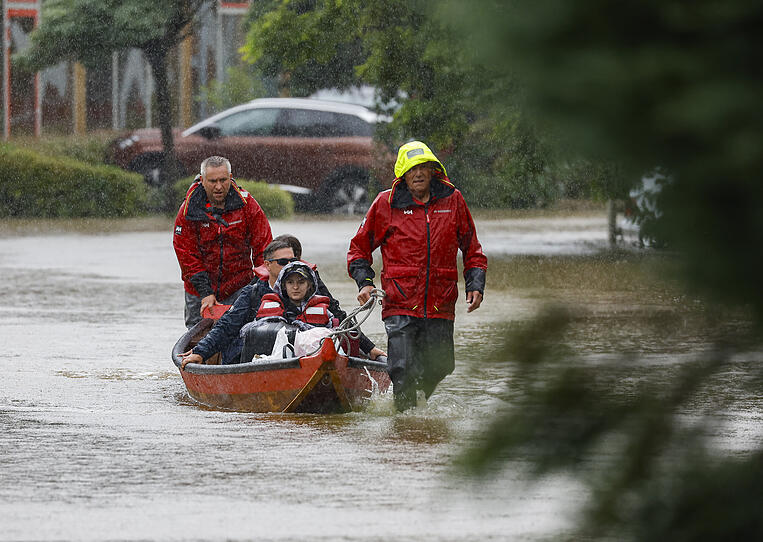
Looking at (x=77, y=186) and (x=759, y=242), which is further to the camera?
(x=77, y=186)

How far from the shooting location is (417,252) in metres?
8.68

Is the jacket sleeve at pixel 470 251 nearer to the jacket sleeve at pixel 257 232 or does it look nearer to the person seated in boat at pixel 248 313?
the person seated in boat at pixel 248 313

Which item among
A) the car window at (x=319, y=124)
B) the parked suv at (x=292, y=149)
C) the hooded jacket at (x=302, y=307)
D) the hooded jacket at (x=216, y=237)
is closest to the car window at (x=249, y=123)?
the parked suv at (x=292, y=149)

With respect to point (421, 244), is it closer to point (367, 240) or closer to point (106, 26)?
point (367, 240)

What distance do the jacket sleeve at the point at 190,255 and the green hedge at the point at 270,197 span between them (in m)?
16.7

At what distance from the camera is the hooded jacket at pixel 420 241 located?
8695 mm

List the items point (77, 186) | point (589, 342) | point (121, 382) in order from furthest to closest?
point (77, 186) → point (121, 382) → point (589, 342)

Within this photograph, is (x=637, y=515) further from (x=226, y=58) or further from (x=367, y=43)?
(x=226, y=58)

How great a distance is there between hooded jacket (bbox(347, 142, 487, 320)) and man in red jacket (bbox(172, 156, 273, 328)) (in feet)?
5.48

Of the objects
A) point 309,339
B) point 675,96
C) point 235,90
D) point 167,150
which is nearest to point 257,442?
point 309,339

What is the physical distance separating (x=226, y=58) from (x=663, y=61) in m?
37.6

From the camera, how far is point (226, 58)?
128 ft

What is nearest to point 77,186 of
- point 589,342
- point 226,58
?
point 226,58

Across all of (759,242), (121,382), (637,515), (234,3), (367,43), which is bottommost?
(121,382)
